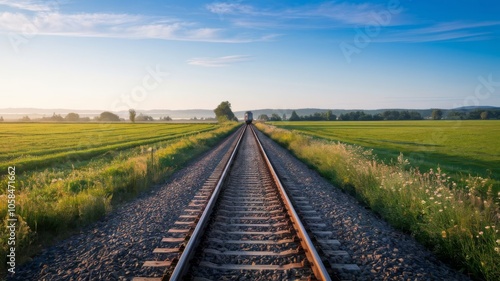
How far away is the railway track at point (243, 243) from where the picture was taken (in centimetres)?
391

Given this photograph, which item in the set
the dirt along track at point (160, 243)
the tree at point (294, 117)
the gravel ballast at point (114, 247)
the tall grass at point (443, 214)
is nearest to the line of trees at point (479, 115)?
the tree at point (294, 117)

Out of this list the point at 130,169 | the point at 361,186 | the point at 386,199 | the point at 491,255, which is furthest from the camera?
the point at 130,169

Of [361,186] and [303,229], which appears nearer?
[303,229]

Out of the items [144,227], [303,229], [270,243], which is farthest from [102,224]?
[303,229]

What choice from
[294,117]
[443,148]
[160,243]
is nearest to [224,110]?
[294,117]

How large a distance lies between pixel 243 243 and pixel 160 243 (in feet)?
4.51

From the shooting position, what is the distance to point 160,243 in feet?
16.5

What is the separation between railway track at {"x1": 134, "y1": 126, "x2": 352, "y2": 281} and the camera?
391 cm

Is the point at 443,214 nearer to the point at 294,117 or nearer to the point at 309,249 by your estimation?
the point at 309,249

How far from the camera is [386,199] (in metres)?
6.96

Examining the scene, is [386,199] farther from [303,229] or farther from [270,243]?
[270,243]

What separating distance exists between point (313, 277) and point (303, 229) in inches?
51.1

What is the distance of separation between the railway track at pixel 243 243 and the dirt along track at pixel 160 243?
0.11 meters

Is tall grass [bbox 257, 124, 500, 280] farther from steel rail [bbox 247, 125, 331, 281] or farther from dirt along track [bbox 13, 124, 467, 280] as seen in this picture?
steel rail [bbox 247, 125, 331, 281]
